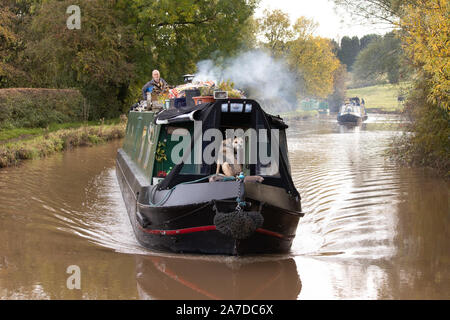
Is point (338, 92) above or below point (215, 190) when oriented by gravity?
above

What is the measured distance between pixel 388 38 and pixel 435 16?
46.1 feet

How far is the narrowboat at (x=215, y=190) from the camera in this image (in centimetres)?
693

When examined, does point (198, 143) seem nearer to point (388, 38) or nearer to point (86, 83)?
point (388, 38)

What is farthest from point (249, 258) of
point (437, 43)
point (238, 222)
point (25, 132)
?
point (25, 132)

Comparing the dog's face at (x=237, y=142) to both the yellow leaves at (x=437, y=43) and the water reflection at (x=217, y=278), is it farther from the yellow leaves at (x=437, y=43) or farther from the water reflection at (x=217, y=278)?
the yellow leaves at (x=437, y=43)

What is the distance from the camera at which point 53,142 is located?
1955 centimetres

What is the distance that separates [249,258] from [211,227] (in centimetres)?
72

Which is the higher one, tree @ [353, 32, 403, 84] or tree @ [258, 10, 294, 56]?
tree @ [258, 10, 294, 56]

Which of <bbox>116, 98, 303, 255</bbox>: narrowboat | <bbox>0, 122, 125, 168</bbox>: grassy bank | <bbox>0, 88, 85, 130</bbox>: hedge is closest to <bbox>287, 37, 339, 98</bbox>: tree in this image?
<bbox>0, 88, 85, 130</bbox>: hedge

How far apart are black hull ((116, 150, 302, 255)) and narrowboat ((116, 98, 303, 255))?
0.04ft

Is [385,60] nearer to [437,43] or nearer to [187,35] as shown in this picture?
[187,35]

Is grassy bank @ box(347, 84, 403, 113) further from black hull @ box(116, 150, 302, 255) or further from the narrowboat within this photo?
black hull @ box(116, 150, 302, 255)

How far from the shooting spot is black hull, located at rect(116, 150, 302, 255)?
23.1ft
